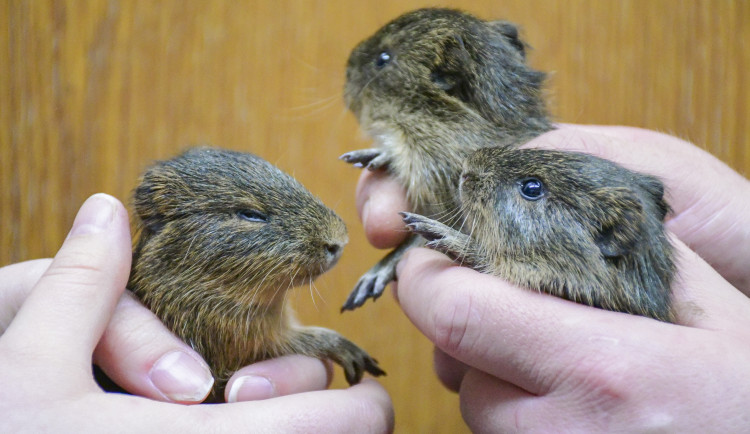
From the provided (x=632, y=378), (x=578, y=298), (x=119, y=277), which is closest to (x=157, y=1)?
(x=119, y=277)

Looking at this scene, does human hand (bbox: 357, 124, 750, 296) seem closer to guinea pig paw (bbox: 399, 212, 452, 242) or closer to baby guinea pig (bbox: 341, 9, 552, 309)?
baby guinea pig (bbox: 341, 9, 552, 309)

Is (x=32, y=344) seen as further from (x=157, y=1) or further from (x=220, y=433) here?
(x=157, y=1)

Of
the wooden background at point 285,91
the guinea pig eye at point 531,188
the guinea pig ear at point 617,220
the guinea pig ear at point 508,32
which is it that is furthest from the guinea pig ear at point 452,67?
the guinea pig ear at point 617,220

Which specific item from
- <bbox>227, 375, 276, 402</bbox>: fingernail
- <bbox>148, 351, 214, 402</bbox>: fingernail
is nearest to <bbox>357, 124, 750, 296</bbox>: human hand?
<bbox>227, 375, 276, 402</bbox>: fingernail

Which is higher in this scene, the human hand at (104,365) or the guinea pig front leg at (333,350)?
the human hand at (104,365)

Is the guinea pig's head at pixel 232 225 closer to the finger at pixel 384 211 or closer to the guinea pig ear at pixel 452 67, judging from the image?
the finger at pixel 384 211

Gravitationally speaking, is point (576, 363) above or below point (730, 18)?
below
